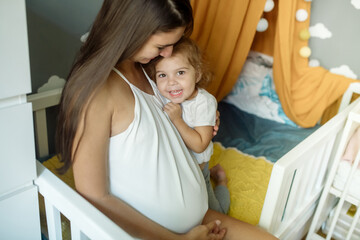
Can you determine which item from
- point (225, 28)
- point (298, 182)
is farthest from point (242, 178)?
point (225, 28)

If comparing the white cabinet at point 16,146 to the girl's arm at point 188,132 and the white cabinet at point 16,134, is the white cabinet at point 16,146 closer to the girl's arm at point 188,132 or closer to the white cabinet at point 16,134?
the white cabinet at point 16,134

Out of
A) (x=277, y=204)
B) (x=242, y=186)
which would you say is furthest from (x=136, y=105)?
(x=242, y=186)

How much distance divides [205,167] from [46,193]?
1.97 ft

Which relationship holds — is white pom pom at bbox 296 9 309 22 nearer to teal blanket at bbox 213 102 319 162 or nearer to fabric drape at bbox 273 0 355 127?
fabric drape at bbox 273 0 355 127

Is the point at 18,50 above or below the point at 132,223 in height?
above

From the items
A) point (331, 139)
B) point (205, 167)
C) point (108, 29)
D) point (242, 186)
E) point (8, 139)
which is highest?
point (108, 29)

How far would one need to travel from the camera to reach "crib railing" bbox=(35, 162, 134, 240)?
67 centimetres

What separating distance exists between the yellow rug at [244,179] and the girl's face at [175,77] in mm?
496

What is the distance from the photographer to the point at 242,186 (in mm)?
1392

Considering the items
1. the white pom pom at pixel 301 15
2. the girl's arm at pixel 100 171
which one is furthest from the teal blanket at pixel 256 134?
the girl's arm at pixel 100 171

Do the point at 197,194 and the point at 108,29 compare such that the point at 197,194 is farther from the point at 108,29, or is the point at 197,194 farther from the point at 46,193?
the point at 108,29

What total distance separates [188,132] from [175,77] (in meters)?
0.18

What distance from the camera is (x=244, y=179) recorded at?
4.73 ft

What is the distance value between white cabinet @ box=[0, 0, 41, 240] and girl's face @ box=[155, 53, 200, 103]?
432mm
